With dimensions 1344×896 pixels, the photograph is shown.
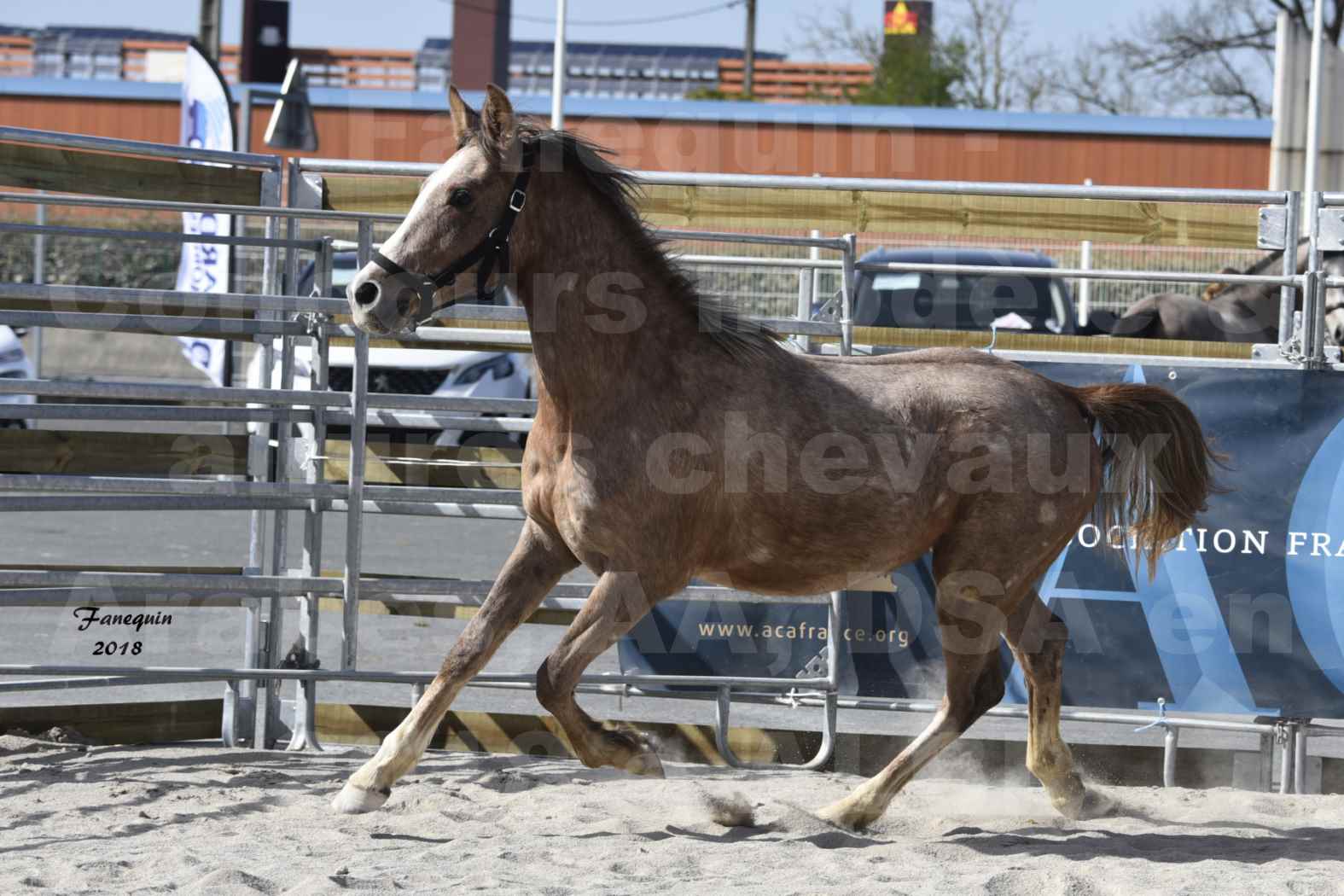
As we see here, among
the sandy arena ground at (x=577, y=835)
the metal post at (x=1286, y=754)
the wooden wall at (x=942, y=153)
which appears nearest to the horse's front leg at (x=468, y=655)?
the sandy arena ground at (x=577, y=835)

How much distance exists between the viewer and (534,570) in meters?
4.98

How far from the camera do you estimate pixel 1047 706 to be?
17.9 ft

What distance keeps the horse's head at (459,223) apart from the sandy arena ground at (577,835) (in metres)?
1.56

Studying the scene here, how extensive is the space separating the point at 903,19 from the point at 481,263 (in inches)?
1512

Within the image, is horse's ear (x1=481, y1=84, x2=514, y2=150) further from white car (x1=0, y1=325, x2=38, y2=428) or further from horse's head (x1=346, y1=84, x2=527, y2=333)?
white car (x1=0, y1=325, x2=38, y2=428)

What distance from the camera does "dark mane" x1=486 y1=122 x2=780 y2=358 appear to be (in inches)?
194

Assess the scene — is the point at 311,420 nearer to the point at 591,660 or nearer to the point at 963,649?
the point at 591,660

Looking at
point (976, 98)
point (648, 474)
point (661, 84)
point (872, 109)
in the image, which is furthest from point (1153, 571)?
point (661, 84)

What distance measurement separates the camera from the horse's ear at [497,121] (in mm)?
4680

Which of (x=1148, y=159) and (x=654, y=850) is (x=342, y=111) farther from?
(x=654, y=850)

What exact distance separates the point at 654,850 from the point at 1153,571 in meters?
2.22

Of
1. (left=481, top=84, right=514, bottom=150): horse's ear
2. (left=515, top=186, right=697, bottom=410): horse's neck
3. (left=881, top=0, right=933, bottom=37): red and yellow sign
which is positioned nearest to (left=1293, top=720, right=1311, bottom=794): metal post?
(left=515, top=186, right=697, bottom=410): horse's neck

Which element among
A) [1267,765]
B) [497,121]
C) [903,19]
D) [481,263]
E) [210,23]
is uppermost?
[903,19]

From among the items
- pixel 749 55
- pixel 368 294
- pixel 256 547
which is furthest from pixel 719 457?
pixel 749 55
